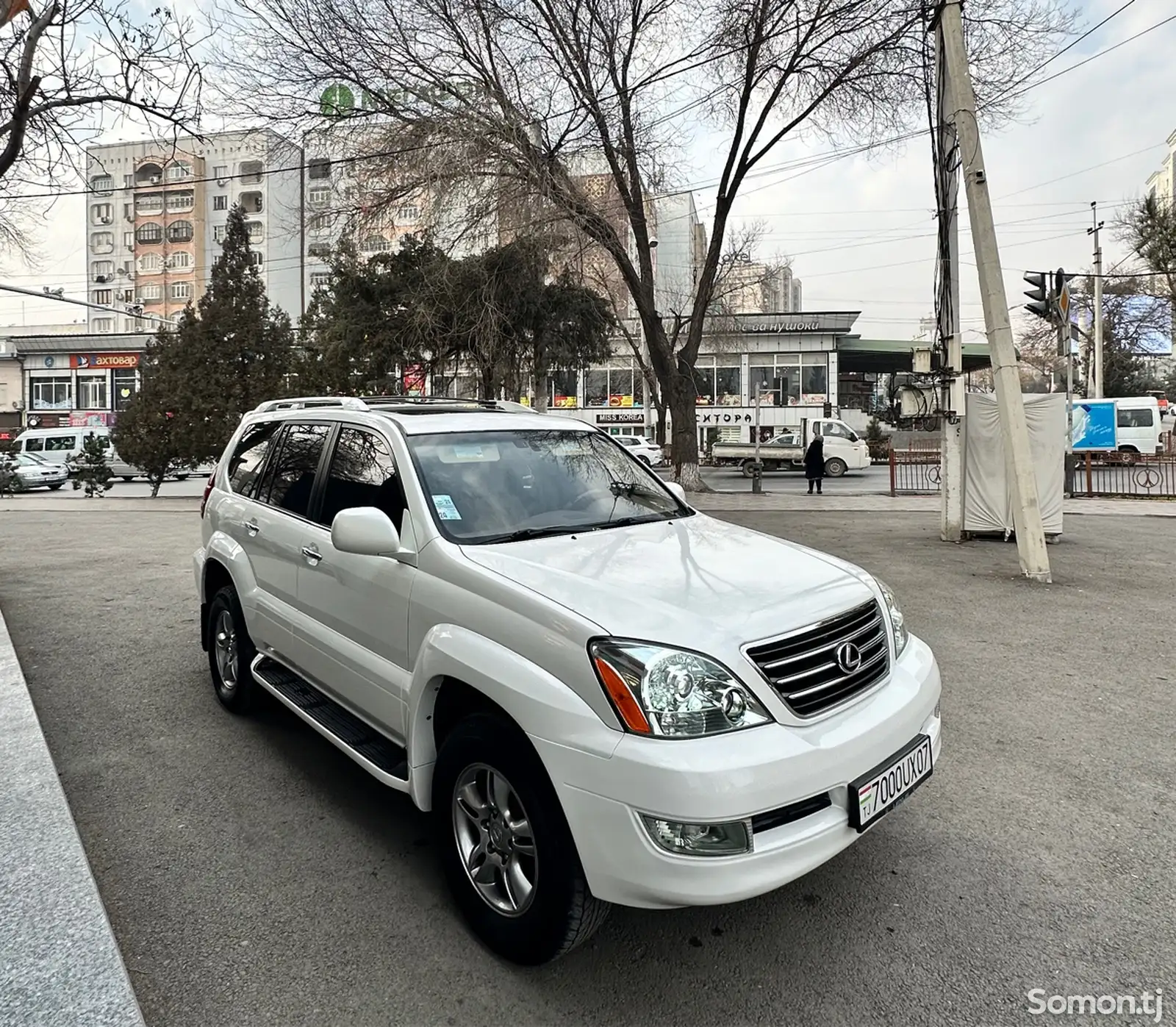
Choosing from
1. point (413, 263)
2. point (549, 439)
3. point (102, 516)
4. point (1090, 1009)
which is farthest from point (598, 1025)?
point (413, 263)

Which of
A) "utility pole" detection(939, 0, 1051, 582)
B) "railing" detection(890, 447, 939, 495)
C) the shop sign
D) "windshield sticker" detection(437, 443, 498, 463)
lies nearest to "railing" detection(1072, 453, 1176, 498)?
"railing" detection(890, 447, 939, 495)

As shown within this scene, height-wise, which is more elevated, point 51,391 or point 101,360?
point 101,360

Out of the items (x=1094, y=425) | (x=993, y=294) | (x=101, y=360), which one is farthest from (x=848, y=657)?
(x=101, y=360)

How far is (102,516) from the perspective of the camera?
18.4 meters

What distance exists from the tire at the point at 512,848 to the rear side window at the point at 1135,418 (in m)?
36.8

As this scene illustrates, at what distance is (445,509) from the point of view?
337 centimetres

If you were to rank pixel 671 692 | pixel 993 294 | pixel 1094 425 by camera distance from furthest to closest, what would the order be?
1. pixel 1094 425
2. pixel 993 294
3. pixel 671 692

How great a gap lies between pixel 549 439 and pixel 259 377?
983 inches

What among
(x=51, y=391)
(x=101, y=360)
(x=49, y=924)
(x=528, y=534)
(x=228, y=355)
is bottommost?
(x=49, y=924)

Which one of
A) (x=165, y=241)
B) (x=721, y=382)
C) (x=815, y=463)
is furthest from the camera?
(x=165, y=241)

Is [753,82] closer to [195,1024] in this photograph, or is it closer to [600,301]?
[600,301]

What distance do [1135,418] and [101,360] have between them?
66149mm

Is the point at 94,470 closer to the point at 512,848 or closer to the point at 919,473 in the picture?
the point at 919,473

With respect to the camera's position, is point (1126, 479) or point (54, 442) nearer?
point (1126, 479)
